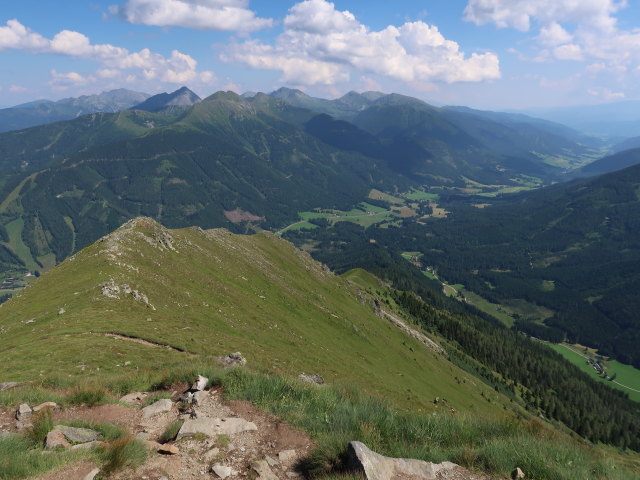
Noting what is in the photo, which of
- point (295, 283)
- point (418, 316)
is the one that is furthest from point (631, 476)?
point (418, 316)

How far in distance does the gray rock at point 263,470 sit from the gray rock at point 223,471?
67 cm

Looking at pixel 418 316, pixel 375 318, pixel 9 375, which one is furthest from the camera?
pixel 418 316

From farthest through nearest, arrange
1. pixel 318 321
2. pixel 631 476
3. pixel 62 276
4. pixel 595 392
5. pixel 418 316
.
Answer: pixel 595 392 < pixel 418 316 < pixel 318 321 < pixel 62 276 < pixel 631 476

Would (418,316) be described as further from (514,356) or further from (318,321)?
(318,321)

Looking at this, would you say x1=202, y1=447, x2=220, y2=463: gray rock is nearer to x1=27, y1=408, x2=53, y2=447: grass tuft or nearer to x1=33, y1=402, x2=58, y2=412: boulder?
x1=27, y1=408, x2=53, y2=447: grass tuft

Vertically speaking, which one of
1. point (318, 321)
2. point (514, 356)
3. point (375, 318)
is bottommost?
point (514, 356)

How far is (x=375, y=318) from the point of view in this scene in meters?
122

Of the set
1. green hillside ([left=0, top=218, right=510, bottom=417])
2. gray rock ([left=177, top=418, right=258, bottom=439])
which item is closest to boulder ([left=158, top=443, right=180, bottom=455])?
gray rock ([left=177, top=418, right=258, bottom=439])

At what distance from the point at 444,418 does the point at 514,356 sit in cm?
19843

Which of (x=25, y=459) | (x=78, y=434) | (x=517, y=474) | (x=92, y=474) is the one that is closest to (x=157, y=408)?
(x=78, y=434)

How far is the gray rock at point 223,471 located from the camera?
11.1 m

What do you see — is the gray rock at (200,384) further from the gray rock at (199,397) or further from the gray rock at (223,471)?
the gray rock at (223,471)

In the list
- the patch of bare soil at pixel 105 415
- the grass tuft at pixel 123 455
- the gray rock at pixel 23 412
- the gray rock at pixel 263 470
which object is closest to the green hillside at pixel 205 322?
the gray rock at pixel 263 470

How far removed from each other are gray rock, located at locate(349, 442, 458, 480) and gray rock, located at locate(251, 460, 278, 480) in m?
2.61
